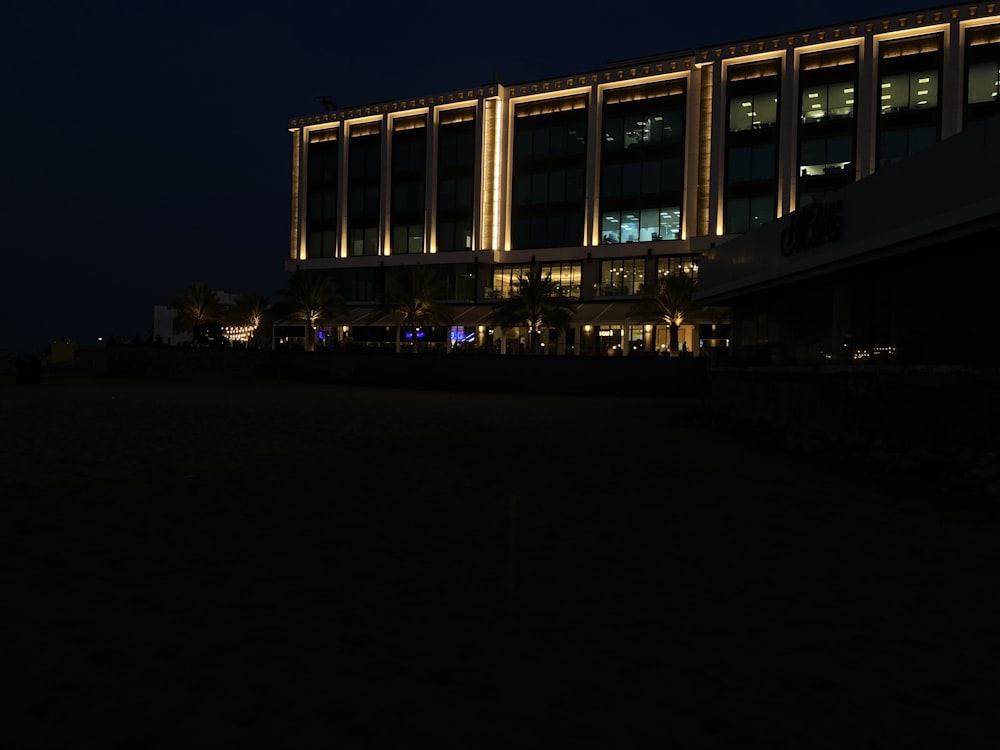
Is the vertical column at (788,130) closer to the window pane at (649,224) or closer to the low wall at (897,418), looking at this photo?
the window pane at (649,224)

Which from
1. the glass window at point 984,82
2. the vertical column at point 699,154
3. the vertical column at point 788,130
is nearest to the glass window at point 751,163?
the vertical column at point 788,130

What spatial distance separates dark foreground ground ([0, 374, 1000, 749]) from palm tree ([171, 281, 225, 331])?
217ft

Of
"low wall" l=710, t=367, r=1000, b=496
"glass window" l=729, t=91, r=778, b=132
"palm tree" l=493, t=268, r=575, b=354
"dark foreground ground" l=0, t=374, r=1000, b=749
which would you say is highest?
"glass window" l=729, t=91, r=778, b=132

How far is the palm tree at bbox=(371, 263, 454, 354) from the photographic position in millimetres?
54281

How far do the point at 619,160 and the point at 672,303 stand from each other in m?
17.8

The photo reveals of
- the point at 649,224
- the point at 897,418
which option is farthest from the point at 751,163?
the point at 897,418

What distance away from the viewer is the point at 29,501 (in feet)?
28.8

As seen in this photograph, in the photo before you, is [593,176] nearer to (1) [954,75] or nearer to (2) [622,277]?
(2) [622,277]

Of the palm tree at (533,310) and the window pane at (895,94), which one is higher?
the window pane at (895,94)

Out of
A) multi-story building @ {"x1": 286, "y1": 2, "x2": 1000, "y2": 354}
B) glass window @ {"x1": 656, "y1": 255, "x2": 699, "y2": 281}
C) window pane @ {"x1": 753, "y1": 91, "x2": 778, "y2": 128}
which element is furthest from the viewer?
glass window @ {"x1": 656, "y1": 255, "x2": 699, "y2": 281}

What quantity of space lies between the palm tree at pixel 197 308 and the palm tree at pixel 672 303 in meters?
42.5

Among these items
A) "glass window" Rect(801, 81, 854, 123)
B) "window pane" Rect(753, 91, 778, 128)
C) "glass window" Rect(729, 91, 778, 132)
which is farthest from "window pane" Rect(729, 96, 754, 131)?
"glass window" Rect(801, 81, 854, 123)

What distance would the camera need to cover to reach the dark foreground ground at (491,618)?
3.68 metres

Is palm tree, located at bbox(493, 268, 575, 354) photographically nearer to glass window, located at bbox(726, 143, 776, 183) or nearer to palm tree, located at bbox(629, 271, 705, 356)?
palm tree, located at bbox(629, 271, 705, 356)
